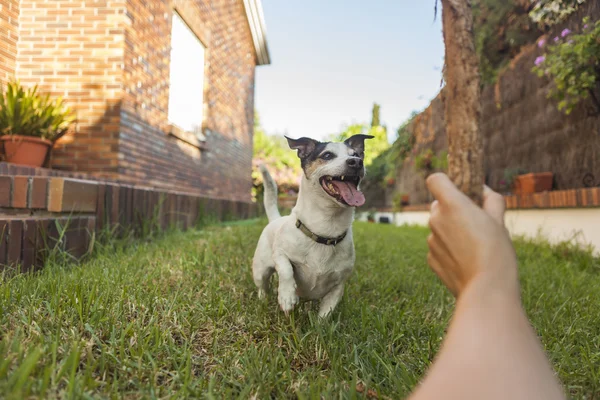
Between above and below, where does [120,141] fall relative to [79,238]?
above

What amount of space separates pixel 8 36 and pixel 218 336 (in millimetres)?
4659

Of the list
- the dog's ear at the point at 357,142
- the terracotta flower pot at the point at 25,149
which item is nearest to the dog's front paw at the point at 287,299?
the dog's ear at the point at 357,142

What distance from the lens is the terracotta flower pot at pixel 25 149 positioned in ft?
12.3

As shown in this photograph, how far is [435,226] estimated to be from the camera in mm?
924

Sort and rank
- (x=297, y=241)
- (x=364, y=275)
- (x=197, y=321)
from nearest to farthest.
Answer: (x=197, y=321)
(x=297, y=241)
(x=364, y=275)

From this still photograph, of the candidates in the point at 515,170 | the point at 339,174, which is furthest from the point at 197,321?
the point at 515,170

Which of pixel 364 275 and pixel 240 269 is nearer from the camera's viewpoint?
pixel 240 269

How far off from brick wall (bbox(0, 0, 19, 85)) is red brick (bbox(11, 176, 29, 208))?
239 centimetres

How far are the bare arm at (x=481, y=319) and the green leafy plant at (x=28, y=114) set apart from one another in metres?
4.26

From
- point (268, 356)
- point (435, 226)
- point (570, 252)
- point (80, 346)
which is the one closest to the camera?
point (435, 226)

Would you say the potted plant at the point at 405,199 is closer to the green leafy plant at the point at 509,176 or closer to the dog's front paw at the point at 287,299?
the green leafy plant at the point at 509,176

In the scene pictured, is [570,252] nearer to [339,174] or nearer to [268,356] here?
[339,174]

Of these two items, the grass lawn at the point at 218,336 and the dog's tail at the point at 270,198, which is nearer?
the grass lawn at the point at 218,336

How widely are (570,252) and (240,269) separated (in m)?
3.48
